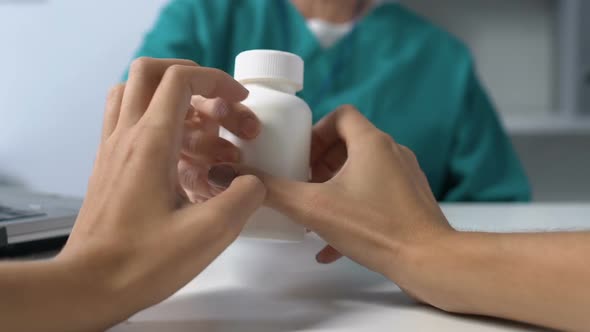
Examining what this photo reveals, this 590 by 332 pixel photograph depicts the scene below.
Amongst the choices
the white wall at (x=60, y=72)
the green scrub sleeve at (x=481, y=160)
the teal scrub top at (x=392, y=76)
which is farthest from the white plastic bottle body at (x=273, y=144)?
the white wall at (x=60, y=72)

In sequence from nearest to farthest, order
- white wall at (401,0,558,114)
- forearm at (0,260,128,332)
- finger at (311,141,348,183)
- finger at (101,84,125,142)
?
1. forearm at (0,260,128,332)
2. finger at (101,84,125,142)
3. finger at (311,141,348,183)
4. white wall at (401,0,558,114)

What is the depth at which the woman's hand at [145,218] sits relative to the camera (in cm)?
26

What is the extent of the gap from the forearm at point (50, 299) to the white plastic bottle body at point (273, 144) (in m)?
0.13

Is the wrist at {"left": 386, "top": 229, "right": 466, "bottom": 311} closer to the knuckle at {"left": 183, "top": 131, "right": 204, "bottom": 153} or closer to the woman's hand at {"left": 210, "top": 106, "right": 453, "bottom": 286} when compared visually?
the woman's hand at {"left": 210, "top": 106, "right": 453, "bottom": 286}

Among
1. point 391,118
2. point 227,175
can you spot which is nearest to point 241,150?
point 227,175

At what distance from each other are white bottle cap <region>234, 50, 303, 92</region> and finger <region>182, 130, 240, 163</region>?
5cm

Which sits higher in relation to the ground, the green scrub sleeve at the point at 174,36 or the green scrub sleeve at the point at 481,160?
the green scrub sleeve at the point at 174,36

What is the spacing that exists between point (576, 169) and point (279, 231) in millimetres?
1554

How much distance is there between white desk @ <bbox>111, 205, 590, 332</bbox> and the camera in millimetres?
291

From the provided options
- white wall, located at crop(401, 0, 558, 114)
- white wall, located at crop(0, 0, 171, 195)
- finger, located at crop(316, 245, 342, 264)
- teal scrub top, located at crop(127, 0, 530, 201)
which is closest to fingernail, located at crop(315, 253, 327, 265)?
finger, located at crop(316, 245, 342, 264)

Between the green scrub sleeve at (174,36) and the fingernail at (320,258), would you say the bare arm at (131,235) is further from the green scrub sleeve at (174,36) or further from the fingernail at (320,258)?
the green scrub sleeve at (174,36)

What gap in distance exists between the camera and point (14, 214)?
1.41ft

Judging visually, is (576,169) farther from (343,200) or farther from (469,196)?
(343,200)

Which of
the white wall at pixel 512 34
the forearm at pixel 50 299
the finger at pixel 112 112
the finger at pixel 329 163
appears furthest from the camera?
the white wall at pixel 512 34
